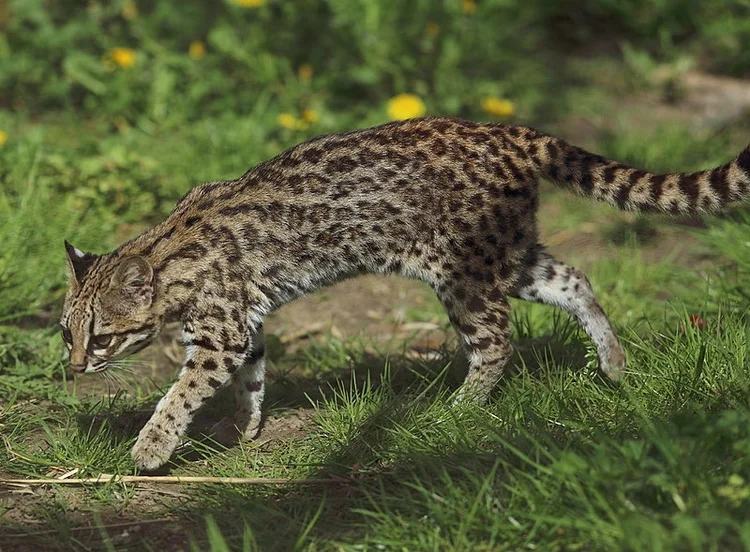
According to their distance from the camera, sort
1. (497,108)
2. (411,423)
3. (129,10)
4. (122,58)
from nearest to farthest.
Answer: (411,423), (122,58), (497,108), (129,10)

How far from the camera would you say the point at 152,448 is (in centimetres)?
522

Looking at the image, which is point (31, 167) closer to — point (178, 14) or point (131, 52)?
point (131, 52)

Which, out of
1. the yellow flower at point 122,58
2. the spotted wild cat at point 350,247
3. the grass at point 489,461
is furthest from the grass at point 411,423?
the yellow flower at point 122,58

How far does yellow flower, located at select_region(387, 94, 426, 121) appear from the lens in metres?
8.80

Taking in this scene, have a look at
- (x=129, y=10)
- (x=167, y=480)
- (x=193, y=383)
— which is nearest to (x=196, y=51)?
(x=129, y=10)

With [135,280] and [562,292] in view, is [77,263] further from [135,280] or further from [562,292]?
[562,292]

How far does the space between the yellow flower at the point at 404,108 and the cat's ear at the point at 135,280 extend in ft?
12.5

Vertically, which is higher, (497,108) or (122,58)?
(122,58)

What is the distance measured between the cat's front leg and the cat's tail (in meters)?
1.74

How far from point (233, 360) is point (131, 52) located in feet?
15.6

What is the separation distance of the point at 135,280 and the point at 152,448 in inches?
31.3

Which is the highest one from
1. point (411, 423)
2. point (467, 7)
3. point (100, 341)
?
point (467, 7)

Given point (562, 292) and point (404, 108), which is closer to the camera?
point (562, 292)

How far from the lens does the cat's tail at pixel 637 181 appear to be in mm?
5195
